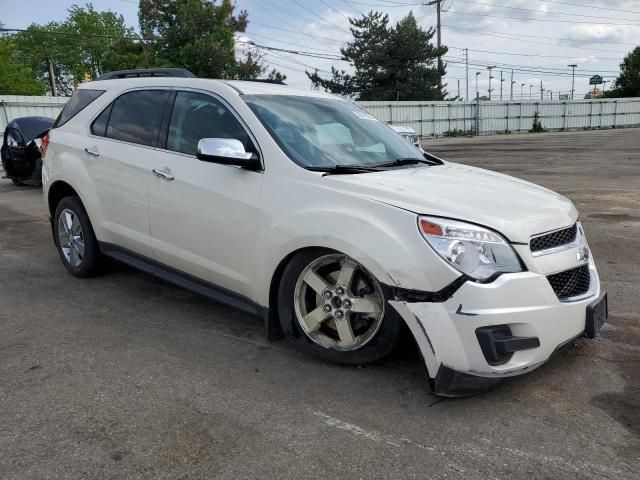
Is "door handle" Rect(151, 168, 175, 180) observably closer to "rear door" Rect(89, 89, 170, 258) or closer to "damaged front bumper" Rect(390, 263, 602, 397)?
"rear door" Rect(89, 89, 170, 258)

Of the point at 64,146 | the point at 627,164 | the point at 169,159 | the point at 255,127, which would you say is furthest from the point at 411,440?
the point at 627,164

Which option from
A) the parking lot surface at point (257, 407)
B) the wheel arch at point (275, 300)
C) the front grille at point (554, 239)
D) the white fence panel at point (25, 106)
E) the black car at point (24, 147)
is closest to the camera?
the parking lot surface at point (257, 407)

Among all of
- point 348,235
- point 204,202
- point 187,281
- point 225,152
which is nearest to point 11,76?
point 187,281

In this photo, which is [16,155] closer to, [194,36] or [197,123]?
[197,123]

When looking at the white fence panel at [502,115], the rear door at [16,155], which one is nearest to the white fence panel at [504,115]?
the white fence panel at [502,115]

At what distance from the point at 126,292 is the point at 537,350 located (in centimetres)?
343

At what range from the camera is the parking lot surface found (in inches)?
97.8

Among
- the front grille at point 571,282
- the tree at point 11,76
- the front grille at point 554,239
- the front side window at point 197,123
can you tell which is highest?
the tree at point 11,76

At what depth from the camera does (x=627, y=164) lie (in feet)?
52.5

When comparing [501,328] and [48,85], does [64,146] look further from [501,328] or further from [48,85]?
[48,85]

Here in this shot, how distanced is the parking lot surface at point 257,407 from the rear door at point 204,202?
526mm

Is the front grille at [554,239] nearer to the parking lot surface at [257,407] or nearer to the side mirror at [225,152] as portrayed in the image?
the parking lot surface at [257,407]

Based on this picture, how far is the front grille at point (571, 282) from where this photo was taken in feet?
9.66

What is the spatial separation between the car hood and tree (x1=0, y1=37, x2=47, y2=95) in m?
64.4
